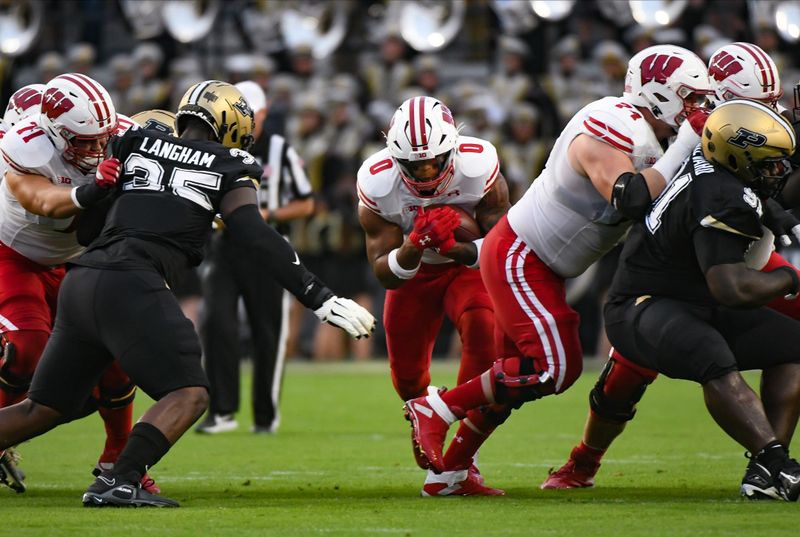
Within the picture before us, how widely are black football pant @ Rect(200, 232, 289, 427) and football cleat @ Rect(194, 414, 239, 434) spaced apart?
40 mm

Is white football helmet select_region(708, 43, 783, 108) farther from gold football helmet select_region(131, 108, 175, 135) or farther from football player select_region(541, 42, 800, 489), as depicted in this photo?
gold football helmet select_region(131, 108, 175, 135)

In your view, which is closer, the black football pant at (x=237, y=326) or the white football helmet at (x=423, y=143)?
the white football helmet at (x=423, y=143)

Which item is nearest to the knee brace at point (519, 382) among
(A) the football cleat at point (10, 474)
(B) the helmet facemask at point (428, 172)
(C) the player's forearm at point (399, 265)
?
(C) the player's forearm at point (399, 265)

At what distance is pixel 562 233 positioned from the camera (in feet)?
20.6

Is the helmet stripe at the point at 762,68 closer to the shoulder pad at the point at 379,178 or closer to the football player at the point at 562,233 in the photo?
the football player at the point at 562,233

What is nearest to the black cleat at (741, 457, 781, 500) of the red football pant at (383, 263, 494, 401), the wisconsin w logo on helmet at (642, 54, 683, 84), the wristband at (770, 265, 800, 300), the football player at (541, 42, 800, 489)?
the football player at (541, 42, 800, 489)

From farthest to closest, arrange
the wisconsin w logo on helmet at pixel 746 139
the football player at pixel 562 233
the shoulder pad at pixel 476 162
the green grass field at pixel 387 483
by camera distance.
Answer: the shoulder pad at pixel 476 162 → the football player at pixel 562 233 → the wisconsin w logo on helmet at pixel 746 139 → the green grass field at pixel 387 483

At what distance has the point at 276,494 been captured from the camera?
20.5 feet

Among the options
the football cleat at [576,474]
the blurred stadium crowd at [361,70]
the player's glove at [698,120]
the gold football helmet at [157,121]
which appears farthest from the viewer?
the blurred stadium crowd at [361,70]

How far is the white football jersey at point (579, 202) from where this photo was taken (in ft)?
19.8

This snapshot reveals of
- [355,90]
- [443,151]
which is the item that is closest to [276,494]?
[443,151]

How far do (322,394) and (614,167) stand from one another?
6653 millimetres

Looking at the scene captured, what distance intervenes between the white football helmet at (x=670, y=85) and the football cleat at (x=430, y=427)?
63.9 inches

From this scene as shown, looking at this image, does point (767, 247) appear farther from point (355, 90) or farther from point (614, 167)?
point (355, 90)
